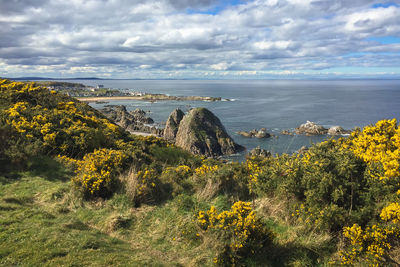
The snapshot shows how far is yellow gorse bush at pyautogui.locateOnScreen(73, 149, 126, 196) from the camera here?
953cm

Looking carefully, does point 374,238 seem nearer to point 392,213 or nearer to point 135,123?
point 392,213

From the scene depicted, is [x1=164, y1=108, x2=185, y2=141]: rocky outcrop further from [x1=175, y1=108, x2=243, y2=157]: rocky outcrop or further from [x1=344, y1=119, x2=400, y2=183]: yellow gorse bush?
[x1=344, y1=119, x2=400, y2=183]: yellow gorse bush

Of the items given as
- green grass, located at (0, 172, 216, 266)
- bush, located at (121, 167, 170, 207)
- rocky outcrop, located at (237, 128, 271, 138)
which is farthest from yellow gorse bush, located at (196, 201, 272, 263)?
rocky outcrop, located at (237, 128, 271, 138)

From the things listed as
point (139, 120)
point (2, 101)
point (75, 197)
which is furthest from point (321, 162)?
point (139, 120)

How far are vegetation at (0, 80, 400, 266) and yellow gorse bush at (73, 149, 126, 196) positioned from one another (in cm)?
4

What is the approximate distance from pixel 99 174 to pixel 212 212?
Result: 536cm

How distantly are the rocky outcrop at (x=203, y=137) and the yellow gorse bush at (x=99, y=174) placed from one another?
137ft

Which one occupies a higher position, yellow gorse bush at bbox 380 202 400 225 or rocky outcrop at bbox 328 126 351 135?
yellow gorse bush at bbox 380 202 400 225

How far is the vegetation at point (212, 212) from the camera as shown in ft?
19.5

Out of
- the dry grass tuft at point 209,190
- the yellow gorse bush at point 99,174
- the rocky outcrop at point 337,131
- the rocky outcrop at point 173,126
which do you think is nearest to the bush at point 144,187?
the yellow gorse bush at point 99,174

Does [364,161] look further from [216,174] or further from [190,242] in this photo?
[190,242]

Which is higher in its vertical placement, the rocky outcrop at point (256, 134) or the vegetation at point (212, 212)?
the vegetation at point (212, 212)

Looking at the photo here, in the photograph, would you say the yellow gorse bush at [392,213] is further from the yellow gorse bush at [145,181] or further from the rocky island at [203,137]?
the rocky island at [203,137]

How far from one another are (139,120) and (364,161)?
275 ft
